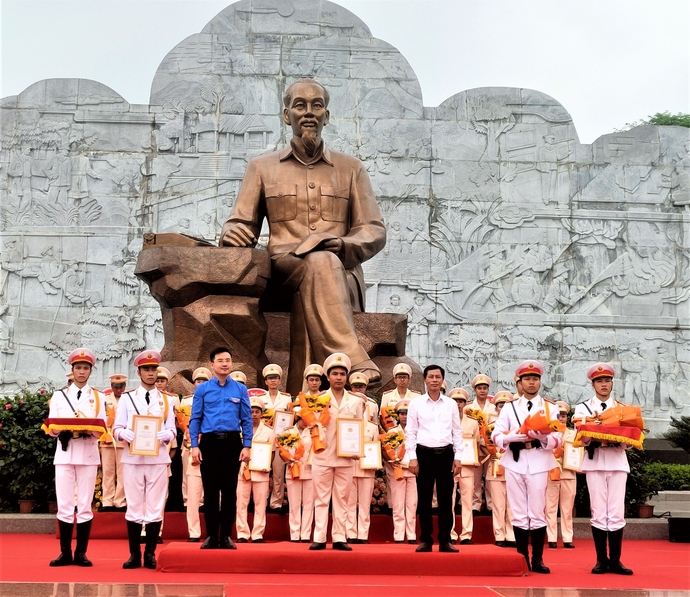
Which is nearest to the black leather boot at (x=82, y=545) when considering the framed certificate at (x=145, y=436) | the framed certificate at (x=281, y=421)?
the framed certificate at (x=145, y=436)

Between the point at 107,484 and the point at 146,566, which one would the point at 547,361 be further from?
the point at 146,566

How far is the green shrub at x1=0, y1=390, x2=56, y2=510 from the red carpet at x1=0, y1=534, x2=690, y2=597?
5.81 ft

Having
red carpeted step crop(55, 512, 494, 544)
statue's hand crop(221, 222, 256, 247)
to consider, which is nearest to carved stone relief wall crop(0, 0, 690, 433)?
statue's hand crop(221, 222, 256, 247)

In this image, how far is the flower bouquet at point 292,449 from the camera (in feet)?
19.9

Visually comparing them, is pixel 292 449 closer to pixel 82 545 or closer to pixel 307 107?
pixel 82 545

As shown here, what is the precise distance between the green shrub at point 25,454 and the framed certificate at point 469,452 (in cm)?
350

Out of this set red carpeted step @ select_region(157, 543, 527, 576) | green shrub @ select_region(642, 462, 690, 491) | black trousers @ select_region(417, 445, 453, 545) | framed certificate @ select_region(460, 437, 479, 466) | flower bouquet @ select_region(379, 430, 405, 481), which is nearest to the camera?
red carpeted step @ select_region(157, 543, 527, 576)

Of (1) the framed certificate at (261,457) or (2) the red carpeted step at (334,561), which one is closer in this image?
(2) the red carpeted step at (334,561)

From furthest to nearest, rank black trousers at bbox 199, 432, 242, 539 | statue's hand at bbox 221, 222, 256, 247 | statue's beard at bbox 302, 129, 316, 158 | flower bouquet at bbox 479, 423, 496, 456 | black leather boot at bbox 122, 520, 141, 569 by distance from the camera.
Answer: statue's beard at bbox 302, 129, 316, 158
statue's hand at bbox 221, 222, 256, 247
flower bouquet at bbox 479, 423, 496, 456
black trousers at bbox 199, 432, 242, 539
black leather boot at bbox 122, 520, 141, 569

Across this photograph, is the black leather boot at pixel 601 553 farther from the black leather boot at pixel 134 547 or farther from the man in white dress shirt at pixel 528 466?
the black leather boot at pixel 134 547

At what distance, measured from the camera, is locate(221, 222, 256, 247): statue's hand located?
24.9 feet

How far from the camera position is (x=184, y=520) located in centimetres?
673

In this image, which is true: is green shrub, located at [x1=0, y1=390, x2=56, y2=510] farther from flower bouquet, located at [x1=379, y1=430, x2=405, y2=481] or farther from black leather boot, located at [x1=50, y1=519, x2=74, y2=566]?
flower bouquet, located at [x1=379, y1=430, x2=405, y2=481]

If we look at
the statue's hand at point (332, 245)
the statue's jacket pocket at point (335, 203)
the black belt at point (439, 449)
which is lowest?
the black belt at point (439, 449)
